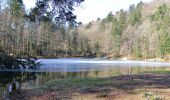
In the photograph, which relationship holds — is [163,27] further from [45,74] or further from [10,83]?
[10,83]

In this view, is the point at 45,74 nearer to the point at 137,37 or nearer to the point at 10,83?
the point at 10,83

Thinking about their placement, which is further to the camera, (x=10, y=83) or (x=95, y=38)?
(x=95, y=38)

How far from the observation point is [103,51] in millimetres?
171125

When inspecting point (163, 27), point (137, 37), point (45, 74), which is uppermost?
point (163, 27)

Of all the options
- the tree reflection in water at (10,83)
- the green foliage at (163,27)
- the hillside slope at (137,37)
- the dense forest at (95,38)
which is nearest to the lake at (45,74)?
the tree reflection in water at (10,83)

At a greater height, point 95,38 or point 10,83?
point 95,38

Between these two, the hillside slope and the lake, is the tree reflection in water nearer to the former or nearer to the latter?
the lake

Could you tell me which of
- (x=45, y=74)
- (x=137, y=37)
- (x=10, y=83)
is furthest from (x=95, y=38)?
(x=10, y=83)

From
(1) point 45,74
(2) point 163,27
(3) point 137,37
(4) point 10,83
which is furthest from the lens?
(3) point 137,37

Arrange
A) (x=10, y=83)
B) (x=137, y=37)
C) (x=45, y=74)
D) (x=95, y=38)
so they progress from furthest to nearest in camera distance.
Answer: (x=95, y=38) → (x=137, y=37) → (x=45, y=74) → (x=10, y=83)

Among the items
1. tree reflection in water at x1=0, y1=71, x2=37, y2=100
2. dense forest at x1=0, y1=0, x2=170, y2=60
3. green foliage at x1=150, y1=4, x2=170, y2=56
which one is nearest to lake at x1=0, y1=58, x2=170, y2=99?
tree reflection in water at x1=0, y1=71, x2=37, y2=100

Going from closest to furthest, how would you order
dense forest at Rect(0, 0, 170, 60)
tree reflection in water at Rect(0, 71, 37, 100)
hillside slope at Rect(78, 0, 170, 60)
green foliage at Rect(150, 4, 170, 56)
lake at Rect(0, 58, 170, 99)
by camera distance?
tree reflection in water at Rect(0, 71, 37, 100) → lake at Rect(0, 58, 170, 99) → dense forest at Rect(0, 0, 170, 60) → green foliage at Rect(150, 4, 170, 56) → hillside slope at Rect(78, 0, 170, 60)

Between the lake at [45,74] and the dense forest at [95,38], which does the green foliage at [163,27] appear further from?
the lake at [45,74]

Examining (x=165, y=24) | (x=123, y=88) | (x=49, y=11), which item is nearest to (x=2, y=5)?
(x=49, y=11)
